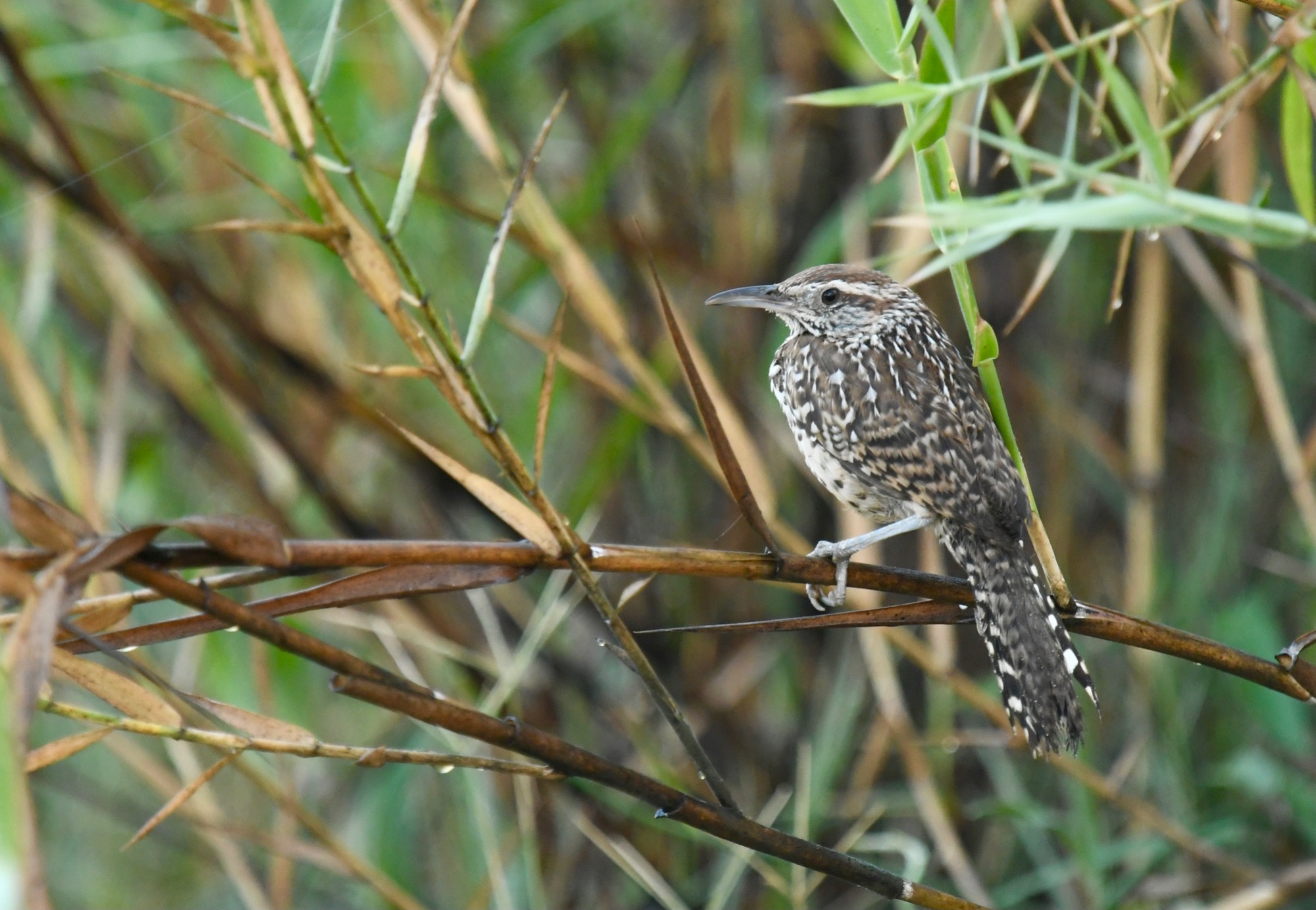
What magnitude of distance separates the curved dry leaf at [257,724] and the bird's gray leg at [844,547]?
0.89 m

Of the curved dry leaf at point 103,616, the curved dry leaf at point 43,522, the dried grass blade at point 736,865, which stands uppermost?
the curved dry leaf at point 43,522

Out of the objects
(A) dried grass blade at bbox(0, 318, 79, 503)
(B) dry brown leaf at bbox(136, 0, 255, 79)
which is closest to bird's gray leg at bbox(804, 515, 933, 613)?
(B) dry brown leaf at bbox(136, 0, 255, 79)

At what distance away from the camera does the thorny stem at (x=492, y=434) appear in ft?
4.08

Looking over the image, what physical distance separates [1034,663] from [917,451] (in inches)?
18.8

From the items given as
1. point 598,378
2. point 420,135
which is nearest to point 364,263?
point 420,135

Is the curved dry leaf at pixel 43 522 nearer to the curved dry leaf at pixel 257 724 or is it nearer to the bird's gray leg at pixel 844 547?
the curved dry leaf at pixel 257 724

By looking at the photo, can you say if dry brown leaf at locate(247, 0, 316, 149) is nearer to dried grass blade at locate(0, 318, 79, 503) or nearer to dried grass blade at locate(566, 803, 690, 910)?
dried grass blade at locate(566, 803, 690, 910)

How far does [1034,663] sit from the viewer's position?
221cm

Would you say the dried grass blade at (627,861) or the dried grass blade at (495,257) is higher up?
the dried grass blade at (495,257)

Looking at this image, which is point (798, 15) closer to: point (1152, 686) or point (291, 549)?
point (1152, 686)

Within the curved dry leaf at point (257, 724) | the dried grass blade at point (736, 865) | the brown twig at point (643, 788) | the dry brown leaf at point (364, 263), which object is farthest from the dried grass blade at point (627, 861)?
the dry brown leaf at point (364, 263)

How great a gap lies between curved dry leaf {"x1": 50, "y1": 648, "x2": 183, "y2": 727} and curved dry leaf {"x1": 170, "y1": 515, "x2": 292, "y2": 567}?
296 mm

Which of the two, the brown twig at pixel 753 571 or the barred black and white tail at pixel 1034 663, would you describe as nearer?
the brown twig at pixel 753 571

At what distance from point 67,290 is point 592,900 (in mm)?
2384
